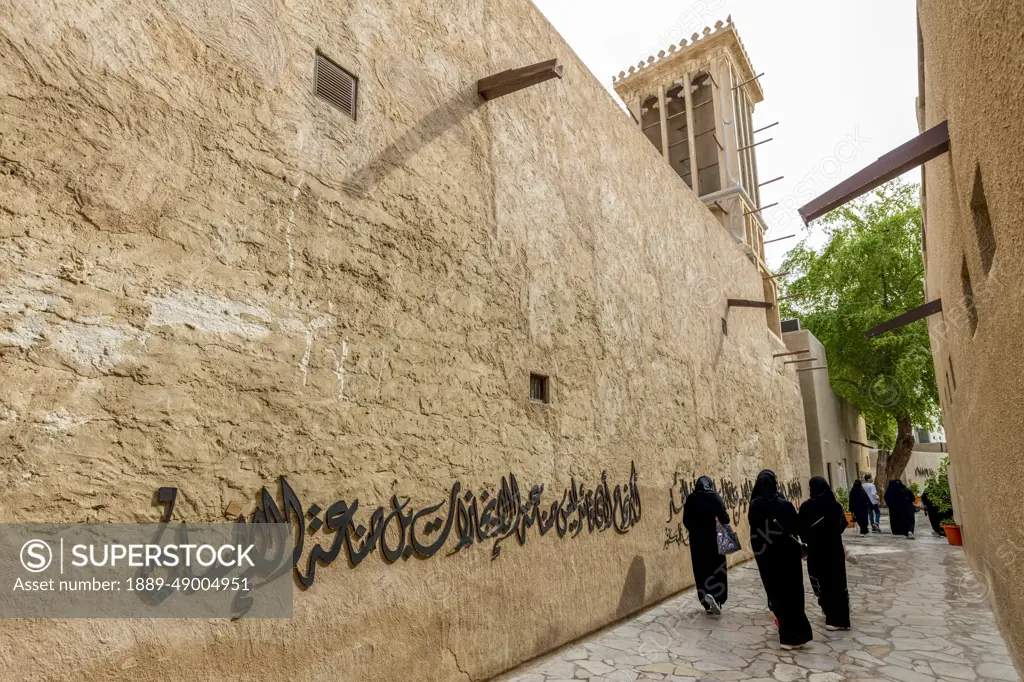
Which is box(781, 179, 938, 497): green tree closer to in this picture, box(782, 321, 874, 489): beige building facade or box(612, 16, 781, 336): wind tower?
box(782, 321, 874, 489): beige building facade

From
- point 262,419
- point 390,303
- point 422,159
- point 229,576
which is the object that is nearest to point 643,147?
point 422,159

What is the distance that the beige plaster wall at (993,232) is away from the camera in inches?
94.1

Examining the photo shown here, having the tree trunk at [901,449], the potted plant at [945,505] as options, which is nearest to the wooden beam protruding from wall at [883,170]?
the potted plant at [945,505]

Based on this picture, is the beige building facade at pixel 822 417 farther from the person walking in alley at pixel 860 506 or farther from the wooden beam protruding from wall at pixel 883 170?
the wooden beam protruding from wall at pixel 883 170

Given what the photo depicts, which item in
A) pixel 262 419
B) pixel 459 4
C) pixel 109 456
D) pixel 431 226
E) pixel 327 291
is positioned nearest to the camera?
pixel 109 456

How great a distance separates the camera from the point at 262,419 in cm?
311

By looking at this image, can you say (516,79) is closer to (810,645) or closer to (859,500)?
(810,645)

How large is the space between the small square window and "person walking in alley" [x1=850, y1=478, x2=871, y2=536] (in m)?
11.0

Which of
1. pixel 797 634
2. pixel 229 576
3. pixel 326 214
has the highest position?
pixel 326 214

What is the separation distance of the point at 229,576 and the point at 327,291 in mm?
1521

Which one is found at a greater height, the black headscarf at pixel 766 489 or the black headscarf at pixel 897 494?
the black headscarf at pixel 766 489

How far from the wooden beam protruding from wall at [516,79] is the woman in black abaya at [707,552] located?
385 cm

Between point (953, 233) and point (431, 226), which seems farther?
point (953, 233)

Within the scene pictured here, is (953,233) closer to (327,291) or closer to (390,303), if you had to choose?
(390,303)
